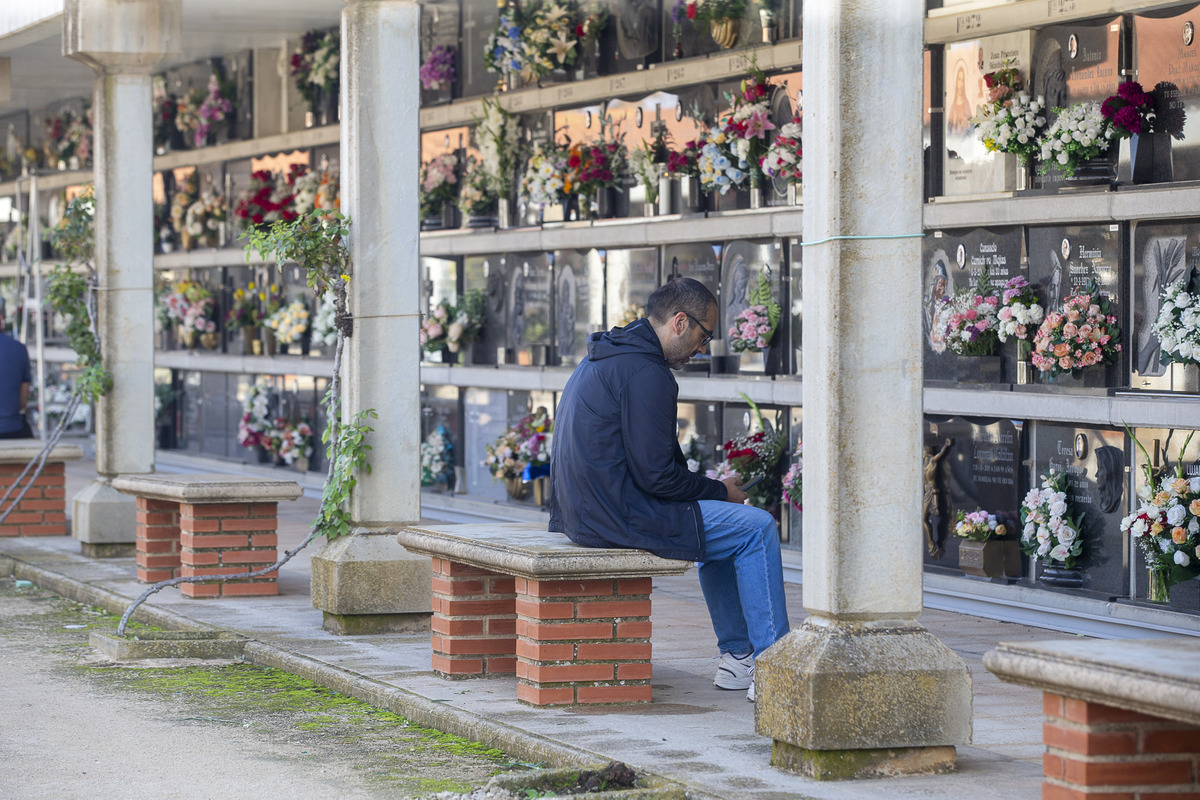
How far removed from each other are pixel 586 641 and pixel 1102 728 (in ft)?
7.09

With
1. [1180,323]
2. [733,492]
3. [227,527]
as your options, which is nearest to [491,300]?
[227,527]

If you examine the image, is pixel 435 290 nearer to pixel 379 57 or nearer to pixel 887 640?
pixel 379 57

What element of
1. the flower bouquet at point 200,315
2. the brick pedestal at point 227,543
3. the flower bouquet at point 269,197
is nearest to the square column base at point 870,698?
the brick pedestal at point 227,543

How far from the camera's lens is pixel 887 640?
4410 millimetres

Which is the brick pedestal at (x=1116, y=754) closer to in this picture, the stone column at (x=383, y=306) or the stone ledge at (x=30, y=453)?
the stone column at (x=383, y=306)

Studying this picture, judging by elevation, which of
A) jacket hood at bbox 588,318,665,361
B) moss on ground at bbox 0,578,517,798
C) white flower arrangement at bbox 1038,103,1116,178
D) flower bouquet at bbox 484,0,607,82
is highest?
flower bouquet at bbox 484,0,607,82

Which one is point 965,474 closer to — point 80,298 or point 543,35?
point 543,35

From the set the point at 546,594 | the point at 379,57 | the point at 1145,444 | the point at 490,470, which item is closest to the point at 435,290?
the point at 490,470

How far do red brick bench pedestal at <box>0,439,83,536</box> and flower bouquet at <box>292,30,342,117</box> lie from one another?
4151 millimetres

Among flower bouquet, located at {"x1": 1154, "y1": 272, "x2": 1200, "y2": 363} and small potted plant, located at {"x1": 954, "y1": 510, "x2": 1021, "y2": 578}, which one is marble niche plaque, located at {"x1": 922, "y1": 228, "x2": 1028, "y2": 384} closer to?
small potted plant, located at {"x1": 954, "y1": 510, "x2": 1021, "y2": 578}

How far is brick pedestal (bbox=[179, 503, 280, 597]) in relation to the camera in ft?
26.7

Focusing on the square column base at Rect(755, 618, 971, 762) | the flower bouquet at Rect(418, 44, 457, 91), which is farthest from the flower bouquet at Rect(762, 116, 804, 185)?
the square column base at Rect(755, 618, 971, 762)

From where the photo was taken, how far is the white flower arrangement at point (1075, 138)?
284 inches

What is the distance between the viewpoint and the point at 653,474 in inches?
209
